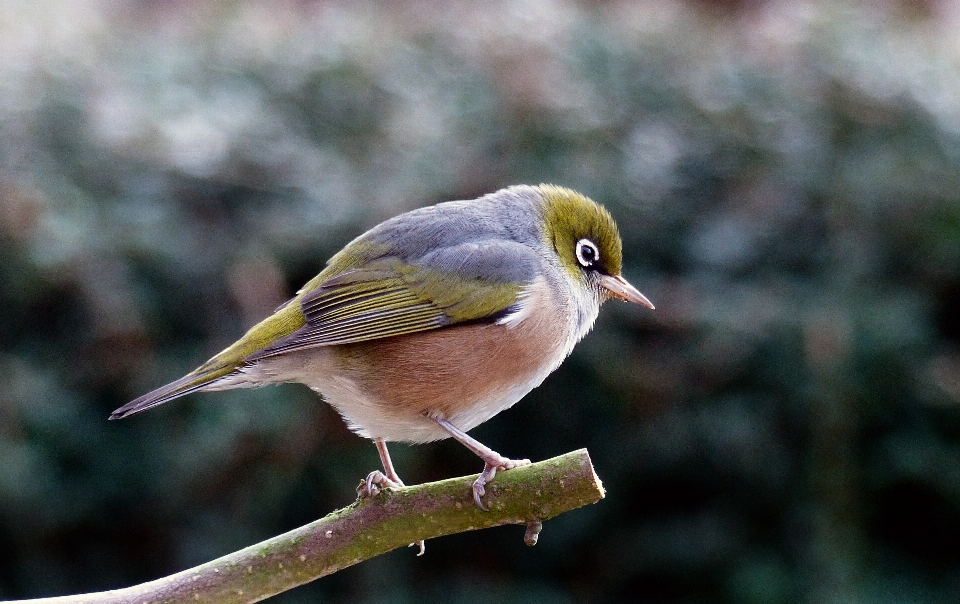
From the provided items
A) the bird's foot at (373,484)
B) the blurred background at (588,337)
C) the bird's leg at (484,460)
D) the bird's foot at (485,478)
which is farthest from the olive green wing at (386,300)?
the blurred background at (588,337)

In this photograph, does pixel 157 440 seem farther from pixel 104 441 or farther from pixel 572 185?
pixel 572 185

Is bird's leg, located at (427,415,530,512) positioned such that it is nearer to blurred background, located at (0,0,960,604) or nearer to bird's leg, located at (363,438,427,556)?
bird's leg, located at (363,438,427,556)

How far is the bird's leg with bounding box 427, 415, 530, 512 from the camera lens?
8.38 feet

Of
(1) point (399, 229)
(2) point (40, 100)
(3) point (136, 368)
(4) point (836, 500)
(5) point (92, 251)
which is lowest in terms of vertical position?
(4) point (836, 500)

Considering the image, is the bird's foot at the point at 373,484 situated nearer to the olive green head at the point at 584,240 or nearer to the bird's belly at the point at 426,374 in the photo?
the bird's belly at the point at 426,374

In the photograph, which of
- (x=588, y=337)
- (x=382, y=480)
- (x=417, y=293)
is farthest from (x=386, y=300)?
(x=588, y=337)

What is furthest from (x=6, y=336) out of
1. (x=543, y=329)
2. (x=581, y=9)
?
(x=581, y=9)

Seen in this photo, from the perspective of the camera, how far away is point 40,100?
231 inches

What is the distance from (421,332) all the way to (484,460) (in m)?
0.55

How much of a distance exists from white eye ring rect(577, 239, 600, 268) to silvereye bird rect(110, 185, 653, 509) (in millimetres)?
133

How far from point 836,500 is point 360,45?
4.00 m

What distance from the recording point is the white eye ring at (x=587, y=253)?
3592mm

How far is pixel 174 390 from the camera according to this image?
2850mm

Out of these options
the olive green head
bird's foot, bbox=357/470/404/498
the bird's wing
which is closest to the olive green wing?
the bird's wing
